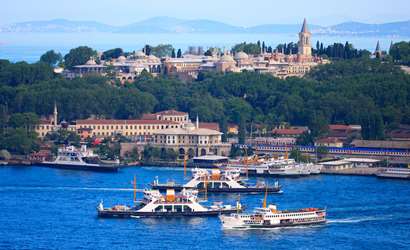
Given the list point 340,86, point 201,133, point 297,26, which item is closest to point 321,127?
point 201,133

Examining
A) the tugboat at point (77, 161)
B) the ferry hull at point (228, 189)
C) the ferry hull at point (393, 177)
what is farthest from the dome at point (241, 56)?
the ferry hull at point (228, 189)

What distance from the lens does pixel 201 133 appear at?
168 feet

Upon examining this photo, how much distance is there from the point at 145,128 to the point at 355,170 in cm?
972

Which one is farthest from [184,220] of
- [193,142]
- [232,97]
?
[232,97]

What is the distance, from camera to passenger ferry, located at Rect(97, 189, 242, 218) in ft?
118

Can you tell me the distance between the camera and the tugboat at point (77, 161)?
4744cm

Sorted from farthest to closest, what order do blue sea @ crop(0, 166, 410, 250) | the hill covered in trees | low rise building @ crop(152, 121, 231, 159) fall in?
the hill covered in trees < low rise building @ crop(152, 121, 231, 159) < blue sea @ crop(0, 166, 410, 250)

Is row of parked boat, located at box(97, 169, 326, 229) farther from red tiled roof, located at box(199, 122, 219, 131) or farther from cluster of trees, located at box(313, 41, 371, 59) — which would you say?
cluster of trees, located at box(313, 41, 371, 59)

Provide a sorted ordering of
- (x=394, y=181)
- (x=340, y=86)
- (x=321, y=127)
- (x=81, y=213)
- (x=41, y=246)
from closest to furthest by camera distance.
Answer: (x=41, y=246), (x=81, y=213), (x=394, y=181), (x=321, y=127), (x=340, y=86)

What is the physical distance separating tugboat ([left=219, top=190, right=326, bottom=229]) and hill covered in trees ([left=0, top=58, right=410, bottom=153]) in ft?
54.7

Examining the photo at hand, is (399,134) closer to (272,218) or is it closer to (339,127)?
(339,127)

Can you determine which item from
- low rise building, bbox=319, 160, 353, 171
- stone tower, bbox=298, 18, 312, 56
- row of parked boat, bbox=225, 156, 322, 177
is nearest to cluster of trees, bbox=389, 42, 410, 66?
stone tower, bbox=298, 18, 312, 56

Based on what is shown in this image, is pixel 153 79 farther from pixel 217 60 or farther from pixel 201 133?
pixel 201 133

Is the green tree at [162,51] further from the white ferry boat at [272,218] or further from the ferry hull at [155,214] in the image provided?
the white ferry boat at [272,218]
